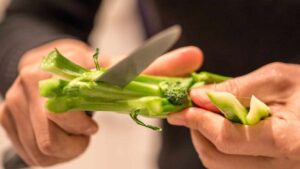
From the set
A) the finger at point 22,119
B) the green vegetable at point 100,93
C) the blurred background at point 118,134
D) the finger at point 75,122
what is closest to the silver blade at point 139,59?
the green vegetable at point 100,93

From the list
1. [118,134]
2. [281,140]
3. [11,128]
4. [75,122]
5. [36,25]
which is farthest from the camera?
[118,134]

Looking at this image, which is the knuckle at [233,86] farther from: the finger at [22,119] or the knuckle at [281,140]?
the finger at [22,119]

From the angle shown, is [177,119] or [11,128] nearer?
[177,119]

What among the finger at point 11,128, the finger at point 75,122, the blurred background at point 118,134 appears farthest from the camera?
the blurred background at point 118,134

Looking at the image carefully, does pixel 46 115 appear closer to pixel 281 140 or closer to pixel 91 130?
pixel 91 130

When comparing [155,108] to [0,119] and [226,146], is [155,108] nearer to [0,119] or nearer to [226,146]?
[226,146]

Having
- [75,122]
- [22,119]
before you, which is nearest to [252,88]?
[75,122]
